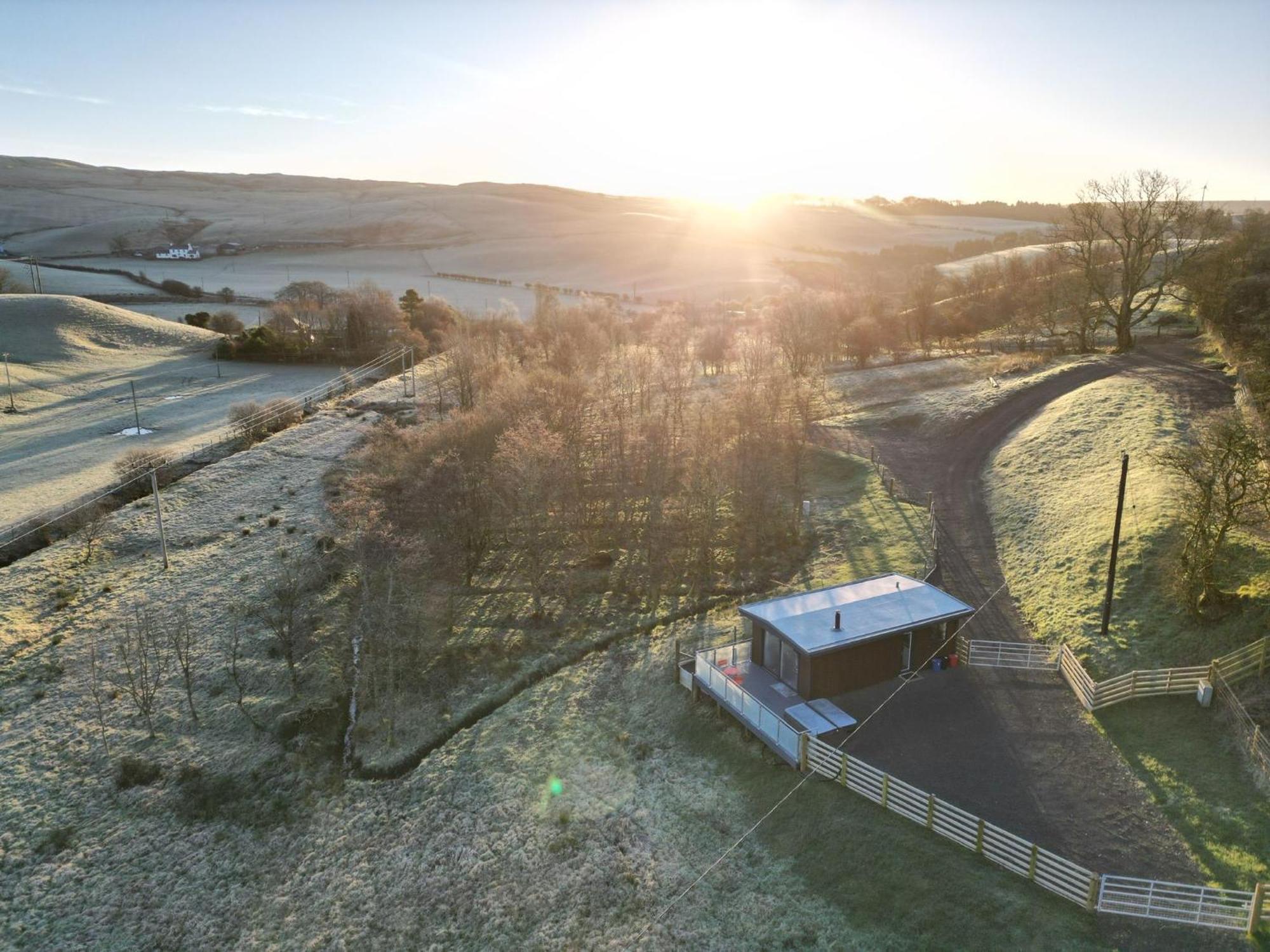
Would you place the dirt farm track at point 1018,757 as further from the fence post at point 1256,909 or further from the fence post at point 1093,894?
the fence post at point 1256,909

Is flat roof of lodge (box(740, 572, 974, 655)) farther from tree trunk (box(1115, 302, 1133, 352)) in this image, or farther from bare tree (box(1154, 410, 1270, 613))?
tree trunk (box(1115, 302, 1133, 352))

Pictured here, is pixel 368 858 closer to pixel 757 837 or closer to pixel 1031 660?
pixel 757 837

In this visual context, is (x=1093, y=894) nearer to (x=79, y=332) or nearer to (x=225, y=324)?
(x=79, y=332)

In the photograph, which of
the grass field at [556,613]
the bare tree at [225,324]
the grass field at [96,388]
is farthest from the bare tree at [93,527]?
the bare tree at [225,324]

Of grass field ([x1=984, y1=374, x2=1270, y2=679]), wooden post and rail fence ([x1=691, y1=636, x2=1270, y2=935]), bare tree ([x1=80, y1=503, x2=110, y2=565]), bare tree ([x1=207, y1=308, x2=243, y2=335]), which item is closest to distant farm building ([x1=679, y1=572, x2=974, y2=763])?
wooden post and rail fence ([x1=691, y1=636, x2=1270, y2=935])

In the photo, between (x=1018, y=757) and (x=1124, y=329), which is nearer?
(x=1018, y=757)

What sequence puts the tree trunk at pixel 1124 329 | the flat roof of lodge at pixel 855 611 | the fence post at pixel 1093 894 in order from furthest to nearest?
the tree trunk at pixel 1124 329, the flat roof of lodge at pixel 855 611, the fence post at pixel 1093 894

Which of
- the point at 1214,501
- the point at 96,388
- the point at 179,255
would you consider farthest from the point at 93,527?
the point at 179,255
